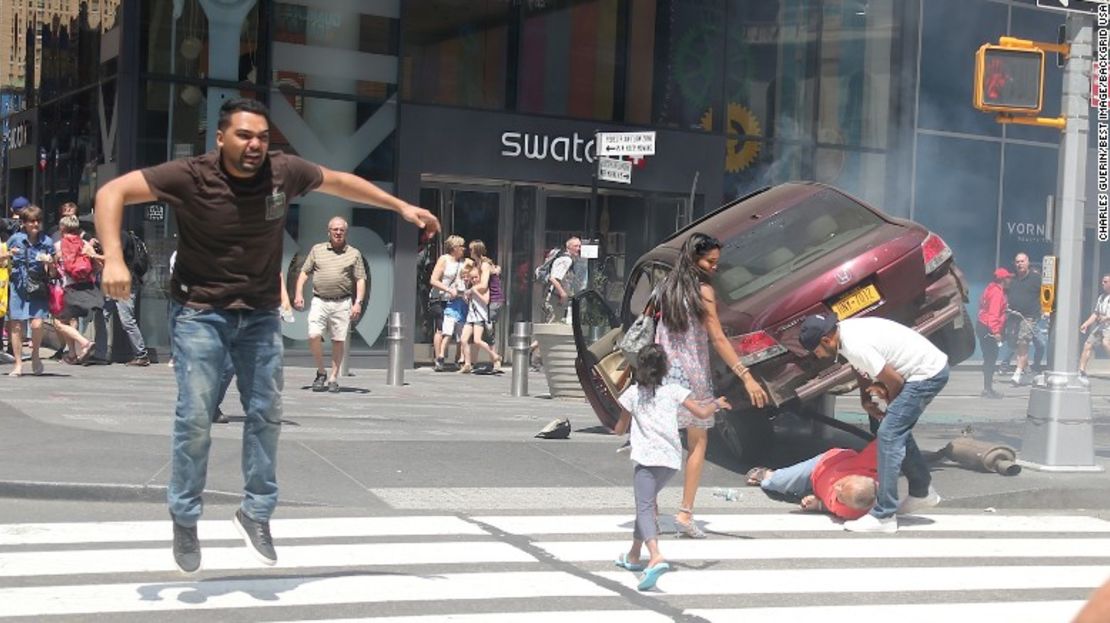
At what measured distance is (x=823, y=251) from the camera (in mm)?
10414

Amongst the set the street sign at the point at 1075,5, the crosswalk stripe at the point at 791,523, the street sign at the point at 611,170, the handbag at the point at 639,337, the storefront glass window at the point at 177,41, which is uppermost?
the storefront glass window at the point at 177,41

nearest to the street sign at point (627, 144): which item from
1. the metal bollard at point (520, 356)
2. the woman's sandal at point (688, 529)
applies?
the metal bollard at point (520, 356)

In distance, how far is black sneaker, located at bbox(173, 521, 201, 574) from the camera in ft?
20.4

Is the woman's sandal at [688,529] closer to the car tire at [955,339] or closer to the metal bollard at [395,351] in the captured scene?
the car tire at [955,339]

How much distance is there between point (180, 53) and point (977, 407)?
978cm

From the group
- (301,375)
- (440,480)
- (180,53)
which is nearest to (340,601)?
(440,480)

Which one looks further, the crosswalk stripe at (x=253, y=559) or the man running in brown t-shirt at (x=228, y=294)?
the crosswalk stripe at (x=253, y=559)

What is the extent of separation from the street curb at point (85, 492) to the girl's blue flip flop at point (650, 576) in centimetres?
269

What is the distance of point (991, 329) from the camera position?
61.3 ft

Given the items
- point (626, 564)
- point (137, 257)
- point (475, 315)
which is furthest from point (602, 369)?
point (475, 315)

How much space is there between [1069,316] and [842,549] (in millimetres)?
3610

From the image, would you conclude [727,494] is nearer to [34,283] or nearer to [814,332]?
[814,332]

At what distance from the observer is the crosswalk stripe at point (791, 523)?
8570 mm

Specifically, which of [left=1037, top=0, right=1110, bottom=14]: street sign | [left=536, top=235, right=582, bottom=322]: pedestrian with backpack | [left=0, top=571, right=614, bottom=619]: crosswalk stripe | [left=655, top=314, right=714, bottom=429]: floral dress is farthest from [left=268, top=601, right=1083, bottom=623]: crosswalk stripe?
[left=536, top=235, right=582, bottom=322]: pedestrian with backpack
